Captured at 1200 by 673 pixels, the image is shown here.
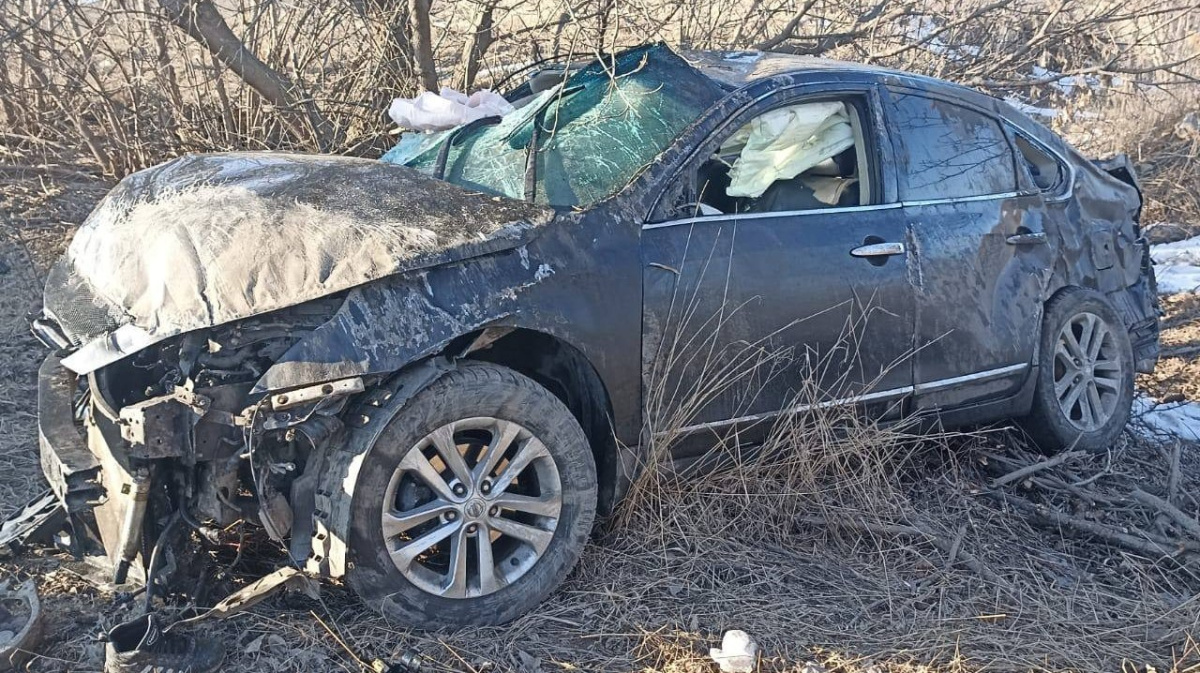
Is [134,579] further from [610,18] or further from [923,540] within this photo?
[610,18]

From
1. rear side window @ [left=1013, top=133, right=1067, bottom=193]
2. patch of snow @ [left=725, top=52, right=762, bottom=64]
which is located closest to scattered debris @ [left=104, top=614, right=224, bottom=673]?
patch of snow @ [left=725, top=52, right=762, bottom=64]

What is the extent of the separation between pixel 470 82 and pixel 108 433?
4.63m

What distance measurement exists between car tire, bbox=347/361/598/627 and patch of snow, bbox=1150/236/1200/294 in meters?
5.88

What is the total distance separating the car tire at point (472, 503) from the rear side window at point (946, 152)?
192 centimetres

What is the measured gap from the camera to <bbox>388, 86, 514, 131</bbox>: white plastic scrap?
452cm

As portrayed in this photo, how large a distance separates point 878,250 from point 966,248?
542 millimetres

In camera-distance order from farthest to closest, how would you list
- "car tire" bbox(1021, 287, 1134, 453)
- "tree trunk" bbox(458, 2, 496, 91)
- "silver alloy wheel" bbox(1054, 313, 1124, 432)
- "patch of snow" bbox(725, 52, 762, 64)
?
"tree trunk" bbox(458, 2, 496, 91) → "silver alloy wheel" bbox(1054, 313, 1124, 432) → "car tire" bbox(1021, 287, 1134, 453) → "patch of snow" bbox(725, 52, 762, 64)

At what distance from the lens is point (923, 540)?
13.3 ft

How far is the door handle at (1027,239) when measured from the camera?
467 centimetres

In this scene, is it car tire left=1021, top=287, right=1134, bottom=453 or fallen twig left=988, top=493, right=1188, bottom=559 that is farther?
car tire left=1021, top=287, right=1134, bottom=453

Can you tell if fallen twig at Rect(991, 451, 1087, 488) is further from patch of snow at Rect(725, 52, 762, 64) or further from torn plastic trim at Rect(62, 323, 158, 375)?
torn plastic trim at Rect(62, 323, 158, 375)

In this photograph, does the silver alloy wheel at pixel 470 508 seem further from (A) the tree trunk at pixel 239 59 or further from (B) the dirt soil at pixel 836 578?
(A) the tree trunk at pixel 239 59

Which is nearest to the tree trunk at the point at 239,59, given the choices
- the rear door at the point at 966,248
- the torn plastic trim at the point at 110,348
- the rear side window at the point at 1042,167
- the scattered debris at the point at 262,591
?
the torn plastic trim at the point at 110,348

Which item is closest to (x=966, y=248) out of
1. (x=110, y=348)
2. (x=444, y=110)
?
(x=444, y=110)
